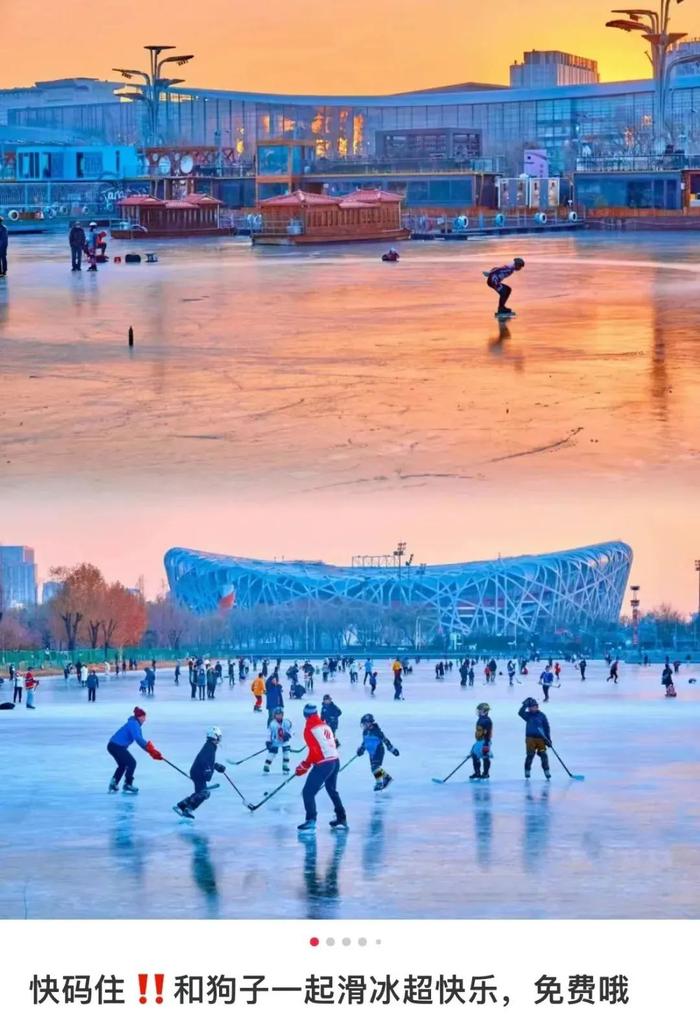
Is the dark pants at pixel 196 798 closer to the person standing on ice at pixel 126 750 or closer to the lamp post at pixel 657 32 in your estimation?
the person standing on ice at pixel 126 750

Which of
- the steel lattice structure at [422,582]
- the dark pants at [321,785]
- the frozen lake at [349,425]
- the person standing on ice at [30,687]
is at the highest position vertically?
the frozen lake at [349,425]

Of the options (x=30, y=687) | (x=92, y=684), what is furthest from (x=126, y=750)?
(x=30, y=687)

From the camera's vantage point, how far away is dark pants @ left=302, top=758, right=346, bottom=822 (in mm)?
9180

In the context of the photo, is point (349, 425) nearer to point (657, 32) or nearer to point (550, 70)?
point (657, 32)

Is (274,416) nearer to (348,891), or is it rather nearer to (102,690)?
(348,891)

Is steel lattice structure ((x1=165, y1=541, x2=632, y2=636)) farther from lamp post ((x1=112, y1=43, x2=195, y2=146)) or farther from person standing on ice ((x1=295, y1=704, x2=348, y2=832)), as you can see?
lamp post ((x1=112, y1=43, x2=195, y2=146))

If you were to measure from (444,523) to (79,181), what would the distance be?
6072 centimetres

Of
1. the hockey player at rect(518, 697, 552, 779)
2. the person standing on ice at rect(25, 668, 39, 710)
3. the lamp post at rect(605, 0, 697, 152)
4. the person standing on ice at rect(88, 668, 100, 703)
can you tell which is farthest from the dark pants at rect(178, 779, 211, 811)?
the lamp post at rect(605, 0, 697, 152)

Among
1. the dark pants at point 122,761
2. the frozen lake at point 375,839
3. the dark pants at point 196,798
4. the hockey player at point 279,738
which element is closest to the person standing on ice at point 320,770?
the frozen lake at point 375,839

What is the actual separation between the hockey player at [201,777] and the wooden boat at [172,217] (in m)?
38.0

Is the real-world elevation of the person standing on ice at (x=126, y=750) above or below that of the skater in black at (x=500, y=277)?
below

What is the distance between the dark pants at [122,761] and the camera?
1066 centimetres

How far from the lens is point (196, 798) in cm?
967

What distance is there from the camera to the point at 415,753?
13000 millimetres
